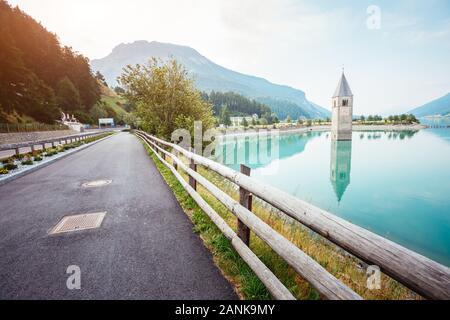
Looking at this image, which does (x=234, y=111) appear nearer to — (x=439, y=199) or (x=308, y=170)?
(x=308, y=170)

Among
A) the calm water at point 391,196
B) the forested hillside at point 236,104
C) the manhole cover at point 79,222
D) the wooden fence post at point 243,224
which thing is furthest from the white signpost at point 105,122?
the forested hillside at point 236,104

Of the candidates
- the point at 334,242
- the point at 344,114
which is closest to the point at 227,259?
the point at 334,242

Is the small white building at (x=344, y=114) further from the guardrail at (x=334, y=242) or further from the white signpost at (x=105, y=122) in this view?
the guardrail at (x=334, y=242)

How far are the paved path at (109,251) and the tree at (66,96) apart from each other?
2975 inches

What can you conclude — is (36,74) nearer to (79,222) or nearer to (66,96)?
(66,96)

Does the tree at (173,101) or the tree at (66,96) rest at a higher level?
the tree at (66,96)

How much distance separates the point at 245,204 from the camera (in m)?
3.32

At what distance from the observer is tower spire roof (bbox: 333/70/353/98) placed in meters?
83.2

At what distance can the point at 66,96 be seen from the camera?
68125 mm

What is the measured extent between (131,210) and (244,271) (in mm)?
3431

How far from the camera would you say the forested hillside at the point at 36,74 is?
1383 inches

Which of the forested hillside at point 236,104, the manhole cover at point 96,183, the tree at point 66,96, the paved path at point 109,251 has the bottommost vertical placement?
the paved path at point 109,251

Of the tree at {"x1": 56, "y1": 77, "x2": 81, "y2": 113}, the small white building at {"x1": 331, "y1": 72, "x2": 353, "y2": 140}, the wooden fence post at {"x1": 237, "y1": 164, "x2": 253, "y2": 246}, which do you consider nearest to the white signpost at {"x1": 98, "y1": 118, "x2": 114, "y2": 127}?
the tree at {"x1": 56, "y1": 77, "x2": 81, "y2": 113}

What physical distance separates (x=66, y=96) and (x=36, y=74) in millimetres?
8421
